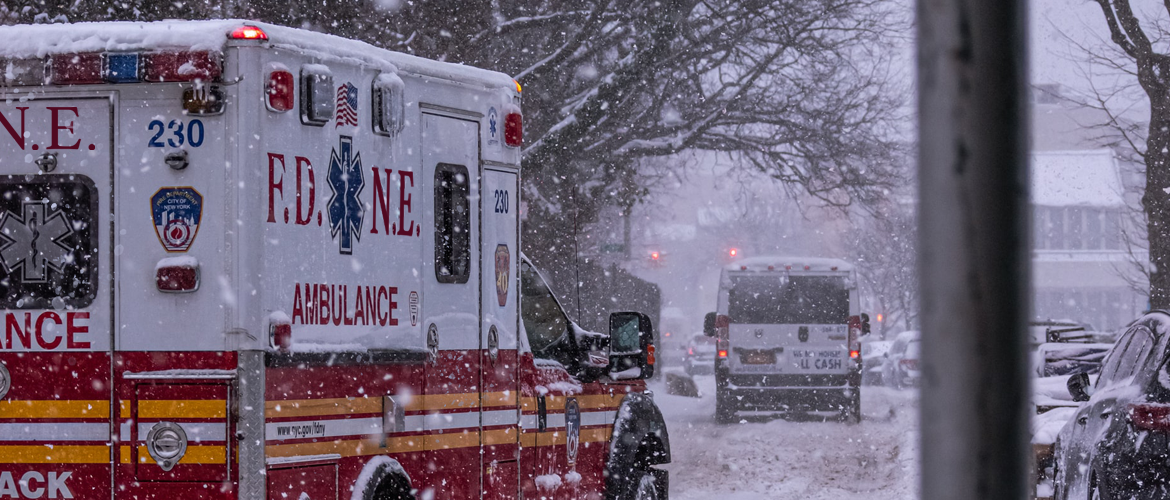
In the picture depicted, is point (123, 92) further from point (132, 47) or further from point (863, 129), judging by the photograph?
point (863, 129)

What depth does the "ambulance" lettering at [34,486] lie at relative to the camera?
5426mm

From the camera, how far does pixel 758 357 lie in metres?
22.2

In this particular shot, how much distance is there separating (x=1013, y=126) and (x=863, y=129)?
2172cm

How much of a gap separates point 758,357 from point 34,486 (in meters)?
17.3

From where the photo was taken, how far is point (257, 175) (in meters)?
5.41

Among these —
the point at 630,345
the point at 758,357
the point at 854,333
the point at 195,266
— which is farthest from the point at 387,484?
the point at 854,333

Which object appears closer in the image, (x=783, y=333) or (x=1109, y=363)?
(x=1109, y=363)

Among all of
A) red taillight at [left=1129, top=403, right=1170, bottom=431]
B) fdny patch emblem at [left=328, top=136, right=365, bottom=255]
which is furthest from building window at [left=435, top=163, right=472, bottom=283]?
red taillight at [left=1129, top=403, right=1170, bottom=431]

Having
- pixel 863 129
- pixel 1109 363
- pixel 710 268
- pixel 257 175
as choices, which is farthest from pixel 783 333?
pixel 710 268

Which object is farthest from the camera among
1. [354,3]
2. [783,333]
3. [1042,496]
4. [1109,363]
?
[783,333]

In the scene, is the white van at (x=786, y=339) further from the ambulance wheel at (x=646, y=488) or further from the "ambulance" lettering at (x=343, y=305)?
the "ambulance" lettering at (x=343, y=305)

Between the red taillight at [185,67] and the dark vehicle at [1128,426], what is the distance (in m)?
4.82

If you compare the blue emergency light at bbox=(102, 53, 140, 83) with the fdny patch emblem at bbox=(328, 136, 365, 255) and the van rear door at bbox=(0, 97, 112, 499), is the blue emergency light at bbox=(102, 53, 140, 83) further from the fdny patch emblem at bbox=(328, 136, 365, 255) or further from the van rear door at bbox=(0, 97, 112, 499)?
the fdny patch emblem at bbox=(328, 136, 365, 255)

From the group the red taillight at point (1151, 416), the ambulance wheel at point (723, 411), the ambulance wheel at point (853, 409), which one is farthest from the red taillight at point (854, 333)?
the red taillight at point (1151, 416)
